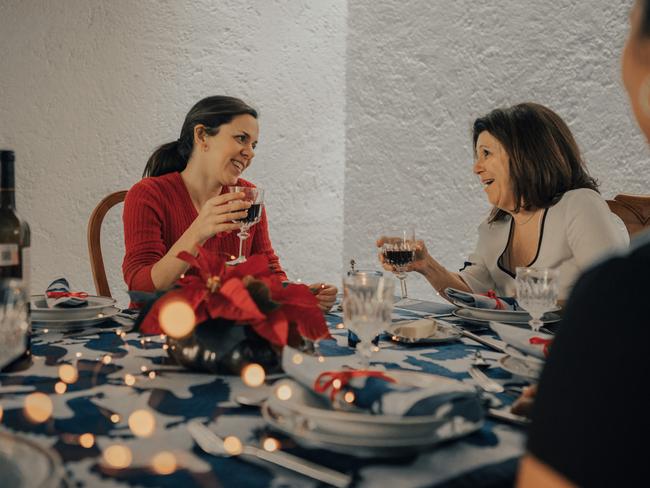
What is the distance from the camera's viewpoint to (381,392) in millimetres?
673

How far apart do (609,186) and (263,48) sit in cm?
209

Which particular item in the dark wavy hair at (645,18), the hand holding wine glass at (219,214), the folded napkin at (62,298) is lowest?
the folded napkin at (62,298)

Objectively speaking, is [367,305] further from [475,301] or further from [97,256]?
[97,256]

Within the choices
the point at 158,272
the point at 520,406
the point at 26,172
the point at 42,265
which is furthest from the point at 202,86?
the point at 520,406

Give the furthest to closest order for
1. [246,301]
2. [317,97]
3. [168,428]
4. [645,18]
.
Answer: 1. [317,97]
2. [246,301]
3. [168,428]
4. [645,18]

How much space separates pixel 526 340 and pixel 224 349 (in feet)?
1.53

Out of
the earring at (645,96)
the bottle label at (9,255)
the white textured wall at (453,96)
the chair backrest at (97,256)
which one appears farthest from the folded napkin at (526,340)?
the white textured wall at (453,96)

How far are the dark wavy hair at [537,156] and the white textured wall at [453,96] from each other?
31 cm

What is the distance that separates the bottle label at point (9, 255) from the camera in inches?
36.6

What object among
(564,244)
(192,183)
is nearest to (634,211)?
(564,244)

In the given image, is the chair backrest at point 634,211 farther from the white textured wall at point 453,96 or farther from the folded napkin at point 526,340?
the folded napkin at point 526,340

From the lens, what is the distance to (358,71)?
379cm

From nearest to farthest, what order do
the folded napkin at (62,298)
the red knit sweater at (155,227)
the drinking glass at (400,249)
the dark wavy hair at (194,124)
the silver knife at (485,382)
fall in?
1. the silver knife at (485,382)
2. the folded napkin at (62,298)
3. the drinking glass at (400,249)
4. the red knit sweater at (155,227)
5. the dark wavy hair at (194,124)

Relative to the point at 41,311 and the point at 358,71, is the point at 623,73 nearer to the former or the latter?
the point at 41,311
